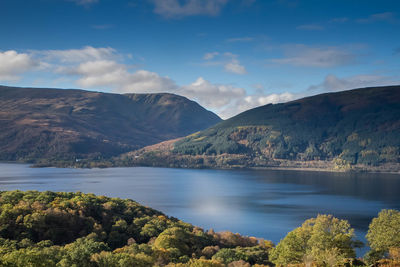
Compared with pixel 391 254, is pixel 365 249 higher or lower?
lower

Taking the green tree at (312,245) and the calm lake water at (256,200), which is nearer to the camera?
the green tree at (312,245)

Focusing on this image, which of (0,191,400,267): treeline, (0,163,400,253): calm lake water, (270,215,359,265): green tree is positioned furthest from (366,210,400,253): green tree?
(0,163,400,253): calm lake water

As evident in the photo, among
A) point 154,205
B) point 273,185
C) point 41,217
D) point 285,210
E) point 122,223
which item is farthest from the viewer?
point 273,185

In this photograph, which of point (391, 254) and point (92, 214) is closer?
point (391, 254)

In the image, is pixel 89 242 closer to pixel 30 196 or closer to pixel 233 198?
pixel 30 196

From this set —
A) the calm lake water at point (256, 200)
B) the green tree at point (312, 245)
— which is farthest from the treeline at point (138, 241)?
the calm lake water at point (256, 200)

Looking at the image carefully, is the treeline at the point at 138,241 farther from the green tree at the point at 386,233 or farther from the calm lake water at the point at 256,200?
the calm lake water at the point at 256,200

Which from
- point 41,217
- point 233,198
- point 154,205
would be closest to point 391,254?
point 41,217

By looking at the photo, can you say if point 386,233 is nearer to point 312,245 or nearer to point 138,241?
point 312,245
